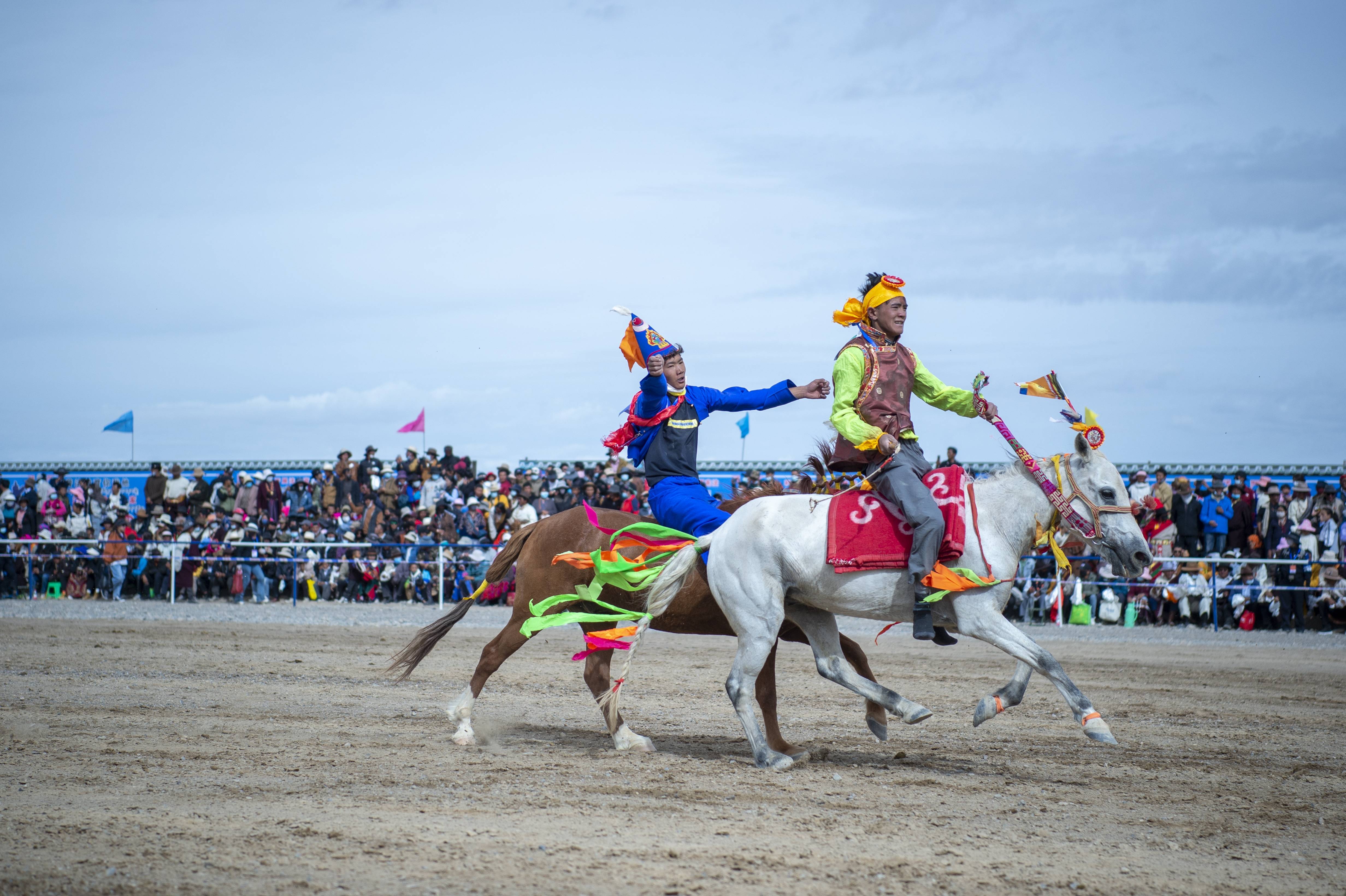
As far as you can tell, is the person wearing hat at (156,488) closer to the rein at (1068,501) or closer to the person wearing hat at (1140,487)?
the person wearing hat at (1140,487)

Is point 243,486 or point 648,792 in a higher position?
point 243,486

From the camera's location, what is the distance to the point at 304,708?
26.7 ft

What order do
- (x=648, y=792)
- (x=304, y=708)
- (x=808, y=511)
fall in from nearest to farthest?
(x=648, y=792) < (x=808, y=511) < (x=304, y=708)

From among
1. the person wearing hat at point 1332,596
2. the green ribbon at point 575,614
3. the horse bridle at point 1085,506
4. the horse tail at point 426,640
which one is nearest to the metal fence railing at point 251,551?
the person wearing hat at point 1332,596

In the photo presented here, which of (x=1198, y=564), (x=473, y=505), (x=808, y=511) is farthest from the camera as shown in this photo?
(x=473, y=505)

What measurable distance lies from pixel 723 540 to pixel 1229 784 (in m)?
2.90

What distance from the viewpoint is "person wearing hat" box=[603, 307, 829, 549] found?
22.7 feet

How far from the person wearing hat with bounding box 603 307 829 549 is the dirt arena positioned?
1.44 m

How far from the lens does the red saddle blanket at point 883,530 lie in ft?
19.9

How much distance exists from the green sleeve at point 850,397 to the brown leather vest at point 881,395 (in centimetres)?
3

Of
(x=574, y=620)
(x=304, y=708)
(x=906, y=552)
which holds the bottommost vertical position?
(x=304, y=708)

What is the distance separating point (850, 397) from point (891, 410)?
268 millimetres

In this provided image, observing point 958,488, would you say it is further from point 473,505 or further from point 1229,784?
point 473,505

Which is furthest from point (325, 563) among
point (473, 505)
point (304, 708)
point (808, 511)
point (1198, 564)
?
point (808, 511)
